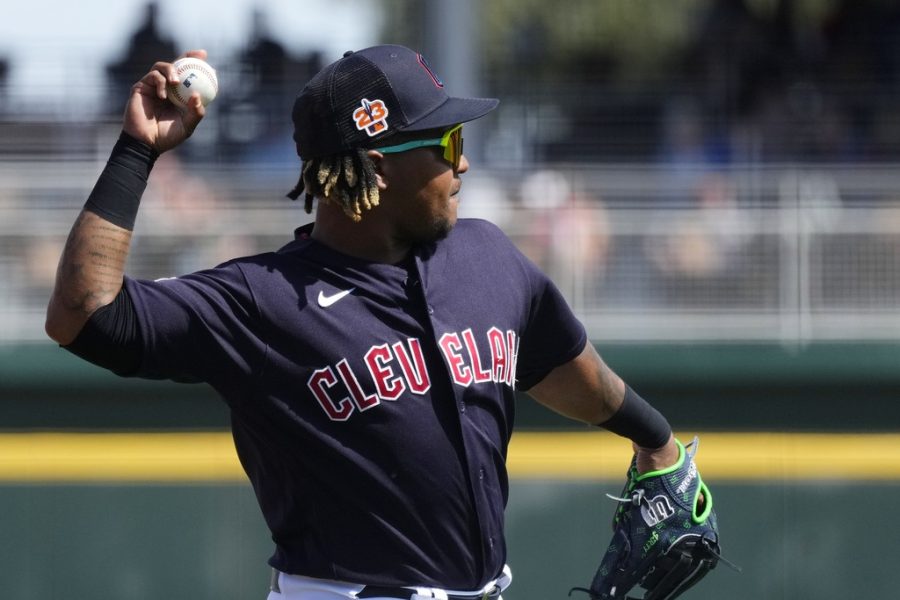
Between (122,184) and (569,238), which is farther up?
(122,184)

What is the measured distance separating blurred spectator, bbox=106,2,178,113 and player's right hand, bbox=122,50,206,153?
263cm

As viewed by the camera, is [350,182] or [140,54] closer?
[350,182]

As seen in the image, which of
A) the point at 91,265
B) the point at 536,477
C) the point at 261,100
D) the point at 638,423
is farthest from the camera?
the point at 261,100

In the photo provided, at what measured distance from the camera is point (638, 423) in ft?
9.59

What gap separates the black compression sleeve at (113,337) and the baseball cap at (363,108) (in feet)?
1.55

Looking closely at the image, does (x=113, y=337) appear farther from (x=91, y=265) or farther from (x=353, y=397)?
(x=353, y=397)

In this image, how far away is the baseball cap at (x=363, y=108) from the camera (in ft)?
8.07

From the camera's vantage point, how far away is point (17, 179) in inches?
194

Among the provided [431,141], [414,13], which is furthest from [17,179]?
[431,141]

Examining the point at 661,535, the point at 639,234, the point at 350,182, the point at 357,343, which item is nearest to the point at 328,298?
the point at 357,343

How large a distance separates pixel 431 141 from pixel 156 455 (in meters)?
2.65

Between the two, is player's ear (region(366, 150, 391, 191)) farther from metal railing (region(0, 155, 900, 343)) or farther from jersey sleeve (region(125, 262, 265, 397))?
metal railing (region(0, 155, 900, 343))

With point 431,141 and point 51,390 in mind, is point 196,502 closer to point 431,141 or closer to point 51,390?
point 51,390

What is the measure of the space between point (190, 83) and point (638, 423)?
48.6 inches
